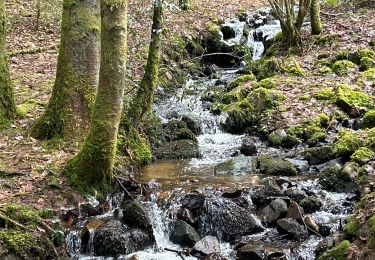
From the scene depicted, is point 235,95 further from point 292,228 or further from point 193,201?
point 292,228

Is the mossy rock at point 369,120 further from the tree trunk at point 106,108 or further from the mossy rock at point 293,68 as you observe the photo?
the tree trunk at point 106,108

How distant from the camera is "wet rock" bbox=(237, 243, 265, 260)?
5.49 meters

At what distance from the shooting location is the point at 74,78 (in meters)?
7.57

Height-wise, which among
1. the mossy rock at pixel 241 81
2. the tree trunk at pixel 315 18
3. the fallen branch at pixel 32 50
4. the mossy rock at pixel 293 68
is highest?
the tree trunk at pixel 315 18

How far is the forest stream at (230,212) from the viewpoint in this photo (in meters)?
5.82

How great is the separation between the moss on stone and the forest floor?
13.1 ft

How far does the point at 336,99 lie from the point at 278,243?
5.04 m

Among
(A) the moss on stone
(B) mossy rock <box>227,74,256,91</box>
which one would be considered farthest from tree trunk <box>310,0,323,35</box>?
(A) the moss on stone

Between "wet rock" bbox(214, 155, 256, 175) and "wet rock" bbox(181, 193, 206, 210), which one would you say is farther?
"wet rock" bbox(214, 155, 256, 175)

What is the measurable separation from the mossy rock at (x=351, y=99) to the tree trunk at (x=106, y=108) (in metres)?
5.36

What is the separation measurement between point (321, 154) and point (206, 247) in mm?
3295

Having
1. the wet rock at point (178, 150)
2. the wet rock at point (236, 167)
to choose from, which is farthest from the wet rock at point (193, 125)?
the wet rock at point (236, 167)

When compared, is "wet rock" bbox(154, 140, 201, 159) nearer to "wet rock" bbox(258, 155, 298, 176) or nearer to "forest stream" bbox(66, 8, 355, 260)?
"forest stream" bbox(66, 8, 355, 260)

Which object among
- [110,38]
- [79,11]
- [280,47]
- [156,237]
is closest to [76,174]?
[156,237]
